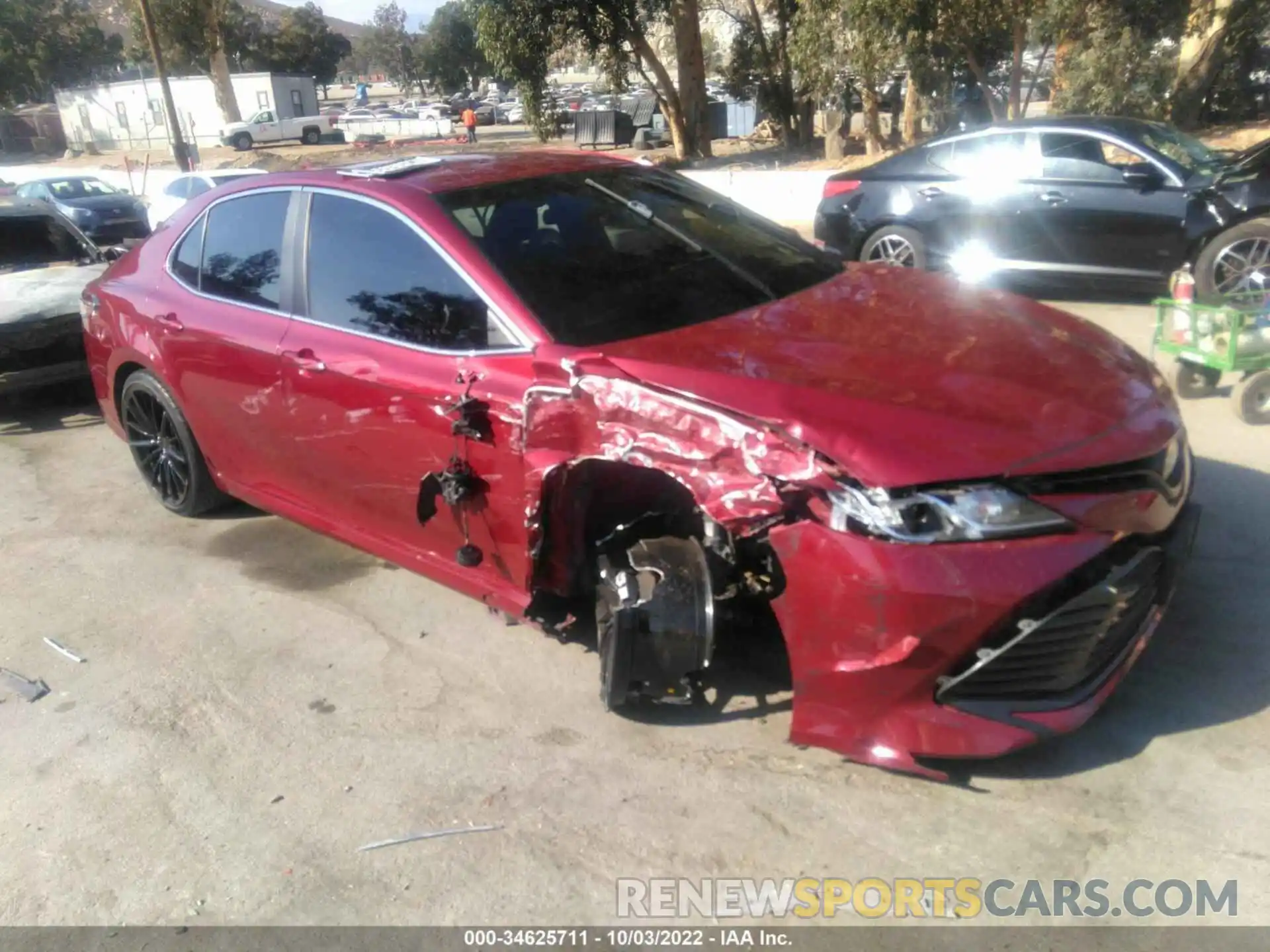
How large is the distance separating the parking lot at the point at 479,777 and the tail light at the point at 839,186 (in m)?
5.78

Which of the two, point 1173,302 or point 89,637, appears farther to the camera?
point 1173,302

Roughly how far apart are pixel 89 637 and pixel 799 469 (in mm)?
3189

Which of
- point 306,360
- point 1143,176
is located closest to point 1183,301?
point 1143,176

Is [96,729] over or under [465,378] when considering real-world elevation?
under

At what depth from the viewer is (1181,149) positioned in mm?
8406

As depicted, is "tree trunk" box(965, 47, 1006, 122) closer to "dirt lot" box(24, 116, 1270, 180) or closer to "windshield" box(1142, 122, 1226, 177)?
"dirt lot" box(24, 116, 1270, 180)

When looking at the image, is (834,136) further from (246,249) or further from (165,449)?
(246,249)

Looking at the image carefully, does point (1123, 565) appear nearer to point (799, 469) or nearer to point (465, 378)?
point (799, 469)

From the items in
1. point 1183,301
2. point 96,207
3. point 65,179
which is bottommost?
point 96,207

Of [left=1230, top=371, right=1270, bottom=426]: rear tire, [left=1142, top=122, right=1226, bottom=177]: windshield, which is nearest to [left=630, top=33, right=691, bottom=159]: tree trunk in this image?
[left=1142, top=122, right=1226, bottom=177]: windshield

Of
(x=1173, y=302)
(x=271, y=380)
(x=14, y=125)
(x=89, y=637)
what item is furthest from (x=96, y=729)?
(x=14, y=125)

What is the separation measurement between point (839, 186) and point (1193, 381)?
Result: 443 cm

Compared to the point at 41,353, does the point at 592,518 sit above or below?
above

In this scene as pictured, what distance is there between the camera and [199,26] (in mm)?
45812
